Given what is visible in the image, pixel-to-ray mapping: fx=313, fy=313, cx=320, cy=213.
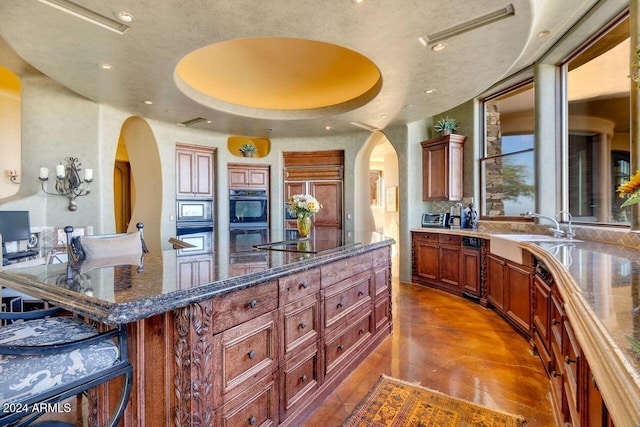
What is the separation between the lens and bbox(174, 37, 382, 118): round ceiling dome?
3.58 metres

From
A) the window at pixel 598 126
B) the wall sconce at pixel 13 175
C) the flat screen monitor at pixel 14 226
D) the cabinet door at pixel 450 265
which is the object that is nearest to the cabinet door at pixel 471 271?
the cabinet door at pixel 450 265

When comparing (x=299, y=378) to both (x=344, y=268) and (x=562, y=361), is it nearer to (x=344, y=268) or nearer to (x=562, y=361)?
(x=344, y=268)

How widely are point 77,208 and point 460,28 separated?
468cm

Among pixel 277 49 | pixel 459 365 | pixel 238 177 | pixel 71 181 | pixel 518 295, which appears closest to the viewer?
pixel 459 365

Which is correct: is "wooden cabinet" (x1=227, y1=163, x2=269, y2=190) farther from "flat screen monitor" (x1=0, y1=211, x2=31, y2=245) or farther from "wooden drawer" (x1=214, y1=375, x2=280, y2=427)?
"wooden drawer" (x1=214, y1=375, x2=280, y2=427)

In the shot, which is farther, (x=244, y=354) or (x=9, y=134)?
(x=9, y=134)

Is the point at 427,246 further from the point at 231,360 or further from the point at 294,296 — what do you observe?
the point at 231,360

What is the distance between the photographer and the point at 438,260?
15.5 feet

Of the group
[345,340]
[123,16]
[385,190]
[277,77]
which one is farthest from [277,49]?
[385,190]

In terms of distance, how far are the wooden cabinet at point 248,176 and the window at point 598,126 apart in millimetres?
4721

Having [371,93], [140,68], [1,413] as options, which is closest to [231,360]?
[1,413]

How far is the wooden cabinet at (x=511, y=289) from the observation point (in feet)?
9.39

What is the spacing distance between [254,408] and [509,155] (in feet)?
14.8

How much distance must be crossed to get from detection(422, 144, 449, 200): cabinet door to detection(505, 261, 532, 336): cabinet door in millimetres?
1803
